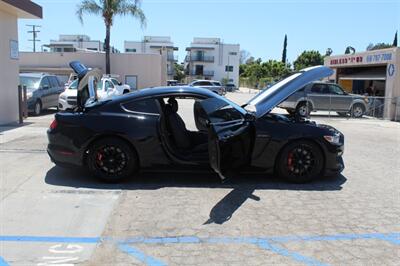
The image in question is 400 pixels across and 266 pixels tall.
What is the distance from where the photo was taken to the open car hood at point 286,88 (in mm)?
6234

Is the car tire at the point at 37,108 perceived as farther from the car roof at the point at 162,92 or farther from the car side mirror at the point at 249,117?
the car side mirror at the point at 249,117

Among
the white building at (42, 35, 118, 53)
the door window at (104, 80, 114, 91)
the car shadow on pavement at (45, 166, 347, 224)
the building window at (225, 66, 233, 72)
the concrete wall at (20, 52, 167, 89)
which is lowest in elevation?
the car shadow on pavement at (45, 166, 347, 224)

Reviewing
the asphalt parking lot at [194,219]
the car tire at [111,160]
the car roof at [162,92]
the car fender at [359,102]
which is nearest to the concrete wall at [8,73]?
the asphalt parking lot at [194,219]

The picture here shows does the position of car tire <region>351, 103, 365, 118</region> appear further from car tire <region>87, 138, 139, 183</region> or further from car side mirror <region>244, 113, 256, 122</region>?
car tire <region>87, 138, 139, 183</region>

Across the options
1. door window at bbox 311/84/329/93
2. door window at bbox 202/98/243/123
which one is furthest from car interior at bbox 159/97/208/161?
door window at bbox 311/84/329/93

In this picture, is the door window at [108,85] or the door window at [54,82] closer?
the door window at [54,82]

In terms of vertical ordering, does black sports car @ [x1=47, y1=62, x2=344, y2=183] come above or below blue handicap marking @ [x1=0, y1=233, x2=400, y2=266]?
above

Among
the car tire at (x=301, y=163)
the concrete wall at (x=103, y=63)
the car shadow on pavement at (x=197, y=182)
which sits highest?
the concrete wall at (x=103, y=63)

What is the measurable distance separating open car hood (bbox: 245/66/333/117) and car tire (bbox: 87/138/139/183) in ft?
6.69

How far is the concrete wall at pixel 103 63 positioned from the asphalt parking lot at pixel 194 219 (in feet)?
108

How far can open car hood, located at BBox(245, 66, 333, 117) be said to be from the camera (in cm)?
623

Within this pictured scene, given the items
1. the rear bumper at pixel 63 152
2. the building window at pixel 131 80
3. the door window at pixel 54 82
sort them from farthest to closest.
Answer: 1. the building window at pixel 131 80
2. the door window at pixel 54 82
3. the rear bumper at pixel 63 152

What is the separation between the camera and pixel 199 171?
6234mm

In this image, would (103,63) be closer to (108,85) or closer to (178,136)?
(108,85)
